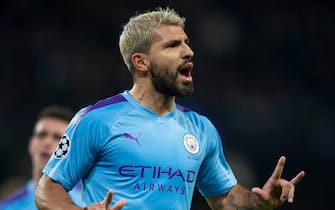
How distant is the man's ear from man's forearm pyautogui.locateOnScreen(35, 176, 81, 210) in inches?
35.8

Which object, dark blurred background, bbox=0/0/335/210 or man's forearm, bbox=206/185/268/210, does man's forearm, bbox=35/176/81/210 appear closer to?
man's forearm, bbox=206/185/268/210

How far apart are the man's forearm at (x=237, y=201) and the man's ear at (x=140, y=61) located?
970 mm

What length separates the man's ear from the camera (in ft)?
16.3

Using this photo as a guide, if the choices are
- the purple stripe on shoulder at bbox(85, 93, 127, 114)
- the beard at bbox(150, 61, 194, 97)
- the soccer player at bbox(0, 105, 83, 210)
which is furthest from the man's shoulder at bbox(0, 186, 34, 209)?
the beard at bbox(150, 61, 194, 97)

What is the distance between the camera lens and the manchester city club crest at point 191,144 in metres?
4.84

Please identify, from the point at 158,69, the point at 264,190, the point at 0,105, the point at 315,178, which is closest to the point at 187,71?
the point at 158,69

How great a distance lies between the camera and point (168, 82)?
4.85 m

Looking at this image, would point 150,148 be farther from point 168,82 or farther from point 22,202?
point 22,202

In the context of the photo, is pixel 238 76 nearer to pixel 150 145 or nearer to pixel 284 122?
pixel 284 122

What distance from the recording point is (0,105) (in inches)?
479

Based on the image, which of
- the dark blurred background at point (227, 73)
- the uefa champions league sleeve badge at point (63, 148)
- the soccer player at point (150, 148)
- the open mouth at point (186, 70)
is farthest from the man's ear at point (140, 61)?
the dark blurred background at point (227, 73)

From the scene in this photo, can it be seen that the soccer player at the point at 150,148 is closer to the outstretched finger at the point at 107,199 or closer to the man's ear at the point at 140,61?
the man's ear at the point at 140,61

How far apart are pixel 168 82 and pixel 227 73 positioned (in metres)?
8.12

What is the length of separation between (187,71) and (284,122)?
7.36m
